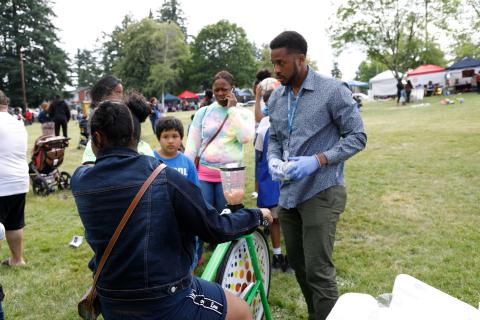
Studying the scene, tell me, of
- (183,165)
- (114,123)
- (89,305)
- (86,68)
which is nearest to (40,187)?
(183,165)

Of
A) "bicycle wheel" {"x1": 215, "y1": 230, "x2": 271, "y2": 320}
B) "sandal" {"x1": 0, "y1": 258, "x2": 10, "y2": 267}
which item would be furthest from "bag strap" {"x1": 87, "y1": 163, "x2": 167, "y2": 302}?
"sandal" {"x1": 0, "y1": 258, "x2": 10, "y2": 267}

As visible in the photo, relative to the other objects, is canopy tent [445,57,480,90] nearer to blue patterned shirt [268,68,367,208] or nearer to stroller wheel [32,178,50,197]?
stroller wheel [32,178,50,197]

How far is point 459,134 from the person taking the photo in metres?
11.9

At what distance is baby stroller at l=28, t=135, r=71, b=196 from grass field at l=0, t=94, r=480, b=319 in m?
0.32

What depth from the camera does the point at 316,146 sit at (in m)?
2.58

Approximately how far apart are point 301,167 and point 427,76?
41374 mm

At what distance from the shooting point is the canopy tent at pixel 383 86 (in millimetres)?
44438

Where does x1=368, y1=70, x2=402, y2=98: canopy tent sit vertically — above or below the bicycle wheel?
above

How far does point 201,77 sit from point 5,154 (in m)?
58.3

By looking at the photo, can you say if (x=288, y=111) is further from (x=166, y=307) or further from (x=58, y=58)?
(x=58, y=58)

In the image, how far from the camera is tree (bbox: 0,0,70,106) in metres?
48.6

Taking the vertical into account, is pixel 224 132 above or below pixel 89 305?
above

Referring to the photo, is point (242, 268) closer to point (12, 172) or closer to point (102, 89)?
point (102, 89)

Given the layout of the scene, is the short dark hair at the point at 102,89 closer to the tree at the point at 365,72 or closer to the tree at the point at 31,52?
the tree at the point at 31,52
